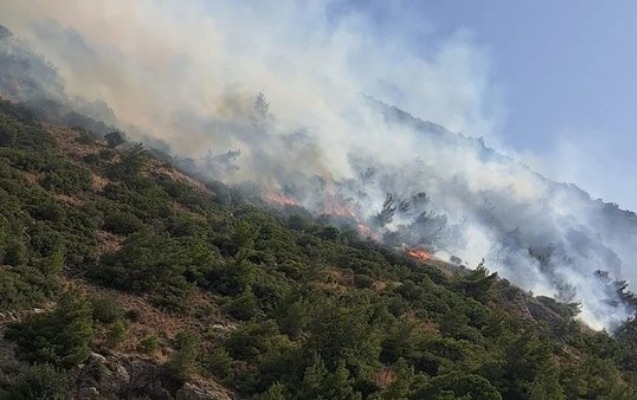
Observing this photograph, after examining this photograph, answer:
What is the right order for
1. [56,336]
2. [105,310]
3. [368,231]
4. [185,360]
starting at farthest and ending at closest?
1. [368,231]
2. [105,310]
3. [185,360]
4. [56,336]

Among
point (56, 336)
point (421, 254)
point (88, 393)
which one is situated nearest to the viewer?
point (88, 393)

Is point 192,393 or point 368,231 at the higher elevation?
point 368,231

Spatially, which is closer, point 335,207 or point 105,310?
point 105,310

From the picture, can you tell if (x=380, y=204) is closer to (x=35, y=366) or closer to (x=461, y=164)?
(x=461, y=164)

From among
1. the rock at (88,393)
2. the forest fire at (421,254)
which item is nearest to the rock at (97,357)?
the rock at (88,393)

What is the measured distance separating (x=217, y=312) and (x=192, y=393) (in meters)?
6.48

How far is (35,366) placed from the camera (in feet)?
45.3

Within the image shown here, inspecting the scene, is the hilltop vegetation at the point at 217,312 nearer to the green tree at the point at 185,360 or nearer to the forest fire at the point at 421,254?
the green tree at the point at 185,360

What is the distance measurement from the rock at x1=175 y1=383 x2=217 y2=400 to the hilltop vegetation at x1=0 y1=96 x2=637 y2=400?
11.2 inches

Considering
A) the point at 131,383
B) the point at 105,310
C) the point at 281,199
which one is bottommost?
the point at 131,383

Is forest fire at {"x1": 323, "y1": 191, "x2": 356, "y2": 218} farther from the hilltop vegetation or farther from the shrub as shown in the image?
the shrub

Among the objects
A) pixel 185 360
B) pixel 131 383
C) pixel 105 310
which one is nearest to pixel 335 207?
pixel 105 310

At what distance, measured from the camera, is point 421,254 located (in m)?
63.1

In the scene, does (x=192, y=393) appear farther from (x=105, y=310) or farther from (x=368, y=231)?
(x=368, y=231)
